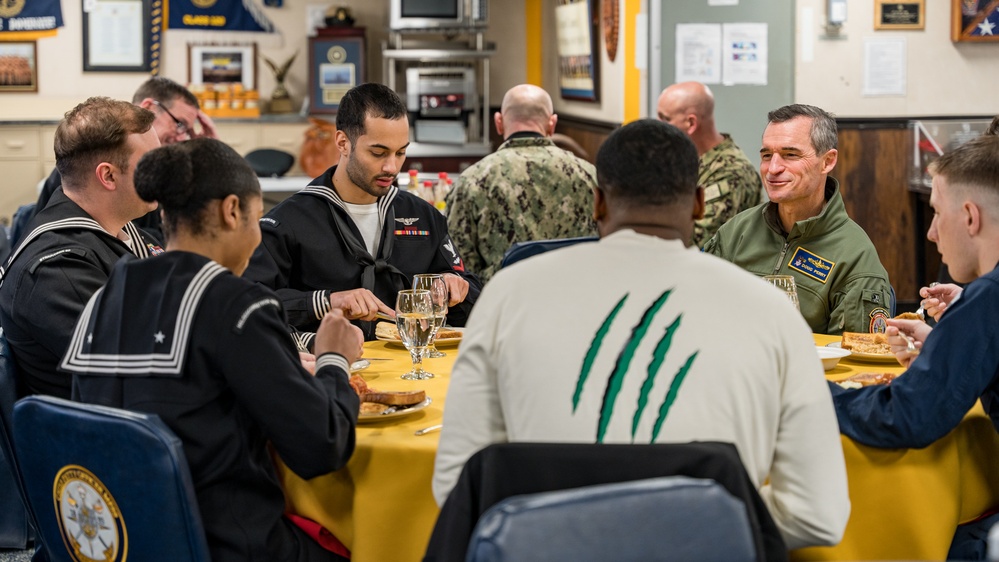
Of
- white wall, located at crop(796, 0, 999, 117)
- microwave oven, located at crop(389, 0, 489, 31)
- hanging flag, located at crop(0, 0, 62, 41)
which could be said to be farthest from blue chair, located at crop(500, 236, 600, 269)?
hanging flag, located at crop(0, 0, 62, 41)

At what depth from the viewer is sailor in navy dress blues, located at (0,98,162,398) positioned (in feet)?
8.63

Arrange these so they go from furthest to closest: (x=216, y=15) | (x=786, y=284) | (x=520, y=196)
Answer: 1. (x=216, y=15)
2. (x=520, y=196)
3. (x=786, y=284)

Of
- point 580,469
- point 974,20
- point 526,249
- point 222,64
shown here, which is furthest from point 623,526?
point 222,64

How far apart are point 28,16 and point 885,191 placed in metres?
7.36

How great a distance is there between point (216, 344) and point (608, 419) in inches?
28.6

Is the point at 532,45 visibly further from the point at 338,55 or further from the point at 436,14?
the point at 338,55

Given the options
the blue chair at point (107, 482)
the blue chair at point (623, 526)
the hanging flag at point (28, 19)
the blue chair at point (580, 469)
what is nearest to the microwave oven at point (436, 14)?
the hanging flag at point (28, 19)

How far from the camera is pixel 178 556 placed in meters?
1.95

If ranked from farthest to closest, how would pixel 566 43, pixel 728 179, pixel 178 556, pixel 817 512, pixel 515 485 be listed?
1. pixel 566 43
2. pixel 728 179
3. pixel 178 556
4. pixel 817 512
5. pixel 515 485

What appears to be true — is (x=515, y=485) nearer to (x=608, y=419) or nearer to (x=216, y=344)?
(x=608, y=419)

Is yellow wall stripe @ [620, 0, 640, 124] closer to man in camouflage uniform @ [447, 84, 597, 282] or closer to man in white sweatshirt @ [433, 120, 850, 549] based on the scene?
man in camouflage uniform @ [447, 84, 597, 282]

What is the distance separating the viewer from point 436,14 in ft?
30.7

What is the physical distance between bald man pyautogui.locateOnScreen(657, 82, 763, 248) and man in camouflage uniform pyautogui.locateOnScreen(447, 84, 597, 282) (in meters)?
0.55

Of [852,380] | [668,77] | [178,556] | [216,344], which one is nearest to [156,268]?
[216,344]
